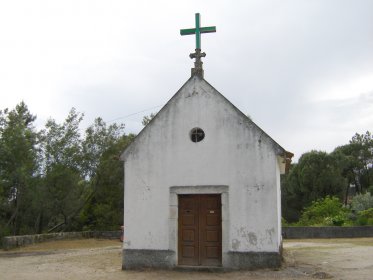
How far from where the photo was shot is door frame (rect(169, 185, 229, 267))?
1238 cm

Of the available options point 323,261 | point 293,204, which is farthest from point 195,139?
point 293,204

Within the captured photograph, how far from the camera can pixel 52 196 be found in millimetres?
25828

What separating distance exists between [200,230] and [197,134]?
2859 mm

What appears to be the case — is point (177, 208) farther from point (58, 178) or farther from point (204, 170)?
point (58, 178)

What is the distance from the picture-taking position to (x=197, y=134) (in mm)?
13172

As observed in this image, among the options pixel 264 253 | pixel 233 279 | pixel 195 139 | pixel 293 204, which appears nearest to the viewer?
pixel 233 279

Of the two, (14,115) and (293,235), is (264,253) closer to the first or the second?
(293,235)

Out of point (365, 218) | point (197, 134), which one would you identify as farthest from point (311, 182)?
point (197, 134)

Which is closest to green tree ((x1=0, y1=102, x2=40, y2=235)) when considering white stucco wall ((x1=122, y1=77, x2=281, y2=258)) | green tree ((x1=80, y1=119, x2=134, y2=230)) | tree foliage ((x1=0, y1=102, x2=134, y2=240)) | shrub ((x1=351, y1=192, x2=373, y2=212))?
tree foliage ((x1=0, y1=102, x2=134, y2=240))

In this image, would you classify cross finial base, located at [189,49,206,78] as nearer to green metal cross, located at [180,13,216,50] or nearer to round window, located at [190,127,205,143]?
green metal cross, located at [180,13,216,50]

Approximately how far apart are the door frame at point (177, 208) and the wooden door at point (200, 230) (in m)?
0.19

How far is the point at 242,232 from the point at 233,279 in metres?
1.67

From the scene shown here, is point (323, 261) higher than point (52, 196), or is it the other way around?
point (52, 196)

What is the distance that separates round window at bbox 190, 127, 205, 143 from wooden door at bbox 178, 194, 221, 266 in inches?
66.6
